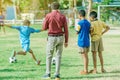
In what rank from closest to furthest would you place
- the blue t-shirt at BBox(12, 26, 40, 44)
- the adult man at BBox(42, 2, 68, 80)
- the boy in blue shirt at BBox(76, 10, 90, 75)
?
the adult man at BBox(42, 2, 68, 80), the boy in blue shirt at BBox(76, 10, 90, 75), the blue t-shirt at BBox(12, 26, 40, 44)

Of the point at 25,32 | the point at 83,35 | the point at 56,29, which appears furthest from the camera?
the point at 25,32

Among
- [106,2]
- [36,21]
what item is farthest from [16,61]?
[36,21]

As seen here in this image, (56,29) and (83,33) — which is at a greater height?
(56,29)

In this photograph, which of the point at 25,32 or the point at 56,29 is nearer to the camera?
the point at 56,29

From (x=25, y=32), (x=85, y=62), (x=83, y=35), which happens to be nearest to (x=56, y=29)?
(x=83, y=35)

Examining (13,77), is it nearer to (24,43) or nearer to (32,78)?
(32,78)

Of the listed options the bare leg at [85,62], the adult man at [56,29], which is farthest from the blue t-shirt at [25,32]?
the adult man at [56,29]

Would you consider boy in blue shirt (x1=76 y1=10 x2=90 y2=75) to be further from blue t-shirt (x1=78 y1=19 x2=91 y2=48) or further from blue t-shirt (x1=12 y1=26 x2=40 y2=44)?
blue t-shirt (x1=12 y1=26 x2=40 y2=44)

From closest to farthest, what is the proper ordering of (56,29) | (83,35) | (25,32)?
1. (56,29)
2. (83,35)
3. (25,32)

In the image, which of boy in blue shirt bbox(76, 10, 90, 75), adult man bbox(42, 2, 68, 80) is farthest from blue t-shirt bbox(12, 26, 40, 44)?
adult man bbox(42, 2, 68, 80)

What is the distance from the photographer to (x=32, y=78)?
1123 centimetres

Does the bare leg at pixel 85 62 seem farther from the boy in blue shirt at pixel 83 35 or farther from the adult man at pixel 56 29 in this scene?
the adult man at pixel 56 29

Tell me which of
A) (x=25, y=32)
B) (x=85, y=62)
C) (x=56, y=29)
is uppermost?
(x=56, y=29)

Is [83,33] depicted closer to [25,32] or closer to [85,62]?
[85,62]
